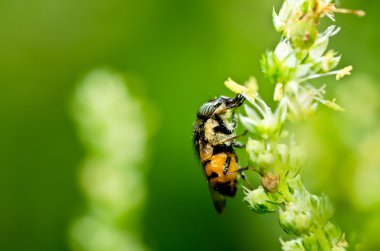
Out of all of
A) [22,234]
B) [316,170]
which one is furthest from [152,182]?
[316,170]

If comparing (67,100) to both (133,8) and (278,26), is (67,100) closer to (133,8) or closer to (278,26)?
(133,8)

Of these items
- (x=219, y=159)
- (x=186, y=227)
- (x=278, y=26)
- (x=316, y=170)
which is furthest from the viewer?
(x=186, y=227)

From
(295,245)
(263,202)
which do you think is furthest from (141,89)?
(295,245)

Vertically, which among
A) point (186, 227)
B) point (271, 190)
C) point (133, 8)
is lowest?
point (271, 190)

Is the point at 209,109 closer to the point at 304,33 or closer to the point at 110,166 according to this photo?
the point at 304,33

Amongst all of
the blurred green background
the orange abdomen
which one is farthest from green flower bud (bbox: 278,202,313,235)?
the blurred green background

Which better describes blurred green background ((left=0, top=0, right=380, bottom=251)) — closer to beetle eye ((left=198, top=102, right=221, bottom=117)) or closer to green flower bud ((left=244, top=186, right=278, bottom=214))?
beetle eye ((left=198, top=102, right=221, bottom=117))

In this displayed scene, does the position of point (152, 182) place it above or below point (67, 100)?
below

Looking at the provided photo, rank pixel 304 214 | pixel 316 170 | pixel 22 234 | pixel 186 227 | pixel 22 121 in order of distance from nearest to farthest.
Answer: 1. pixel 316 170
2. pixel 304 214
3. pixel 186 227
4. pixel 22 234
5. pixel 22 121
